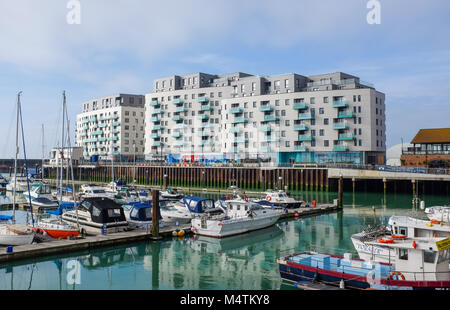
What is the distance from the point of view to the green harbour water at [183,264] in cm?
2069

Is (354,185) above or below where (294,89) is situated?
below

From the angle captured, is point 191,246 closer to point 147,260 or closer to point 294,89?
point 147,260

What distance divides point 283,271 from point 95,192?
154ft

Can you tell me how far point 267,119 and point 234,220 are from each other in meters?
64.7

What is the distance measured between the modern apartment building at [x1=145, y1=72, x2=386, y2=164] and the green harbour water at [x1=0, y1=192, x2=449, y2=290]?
179 ft

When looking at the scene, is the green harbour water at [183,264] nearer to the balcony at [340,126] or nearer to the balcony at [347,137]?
the balcony at [347,137]

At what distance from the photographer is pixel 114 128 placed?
13700 centimetres

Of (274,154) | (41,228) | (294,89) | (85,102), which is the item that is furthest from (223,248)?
(85,102)

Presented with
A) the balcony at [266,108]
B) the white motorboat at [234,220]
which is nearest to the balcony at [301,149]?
the balcony at [266,108]

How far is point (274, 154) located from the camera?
94.4 metres

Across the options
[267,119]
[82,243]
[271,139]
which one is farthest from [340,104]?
[82,243]

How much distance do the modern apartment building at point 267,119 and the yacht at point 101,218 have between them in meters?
64.4

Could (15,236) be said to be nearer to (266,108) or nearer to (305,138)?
(305,138)

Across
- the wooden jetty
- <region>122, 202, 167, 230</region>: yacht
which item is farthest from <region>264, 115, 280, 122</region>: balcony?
the wooden jetty
